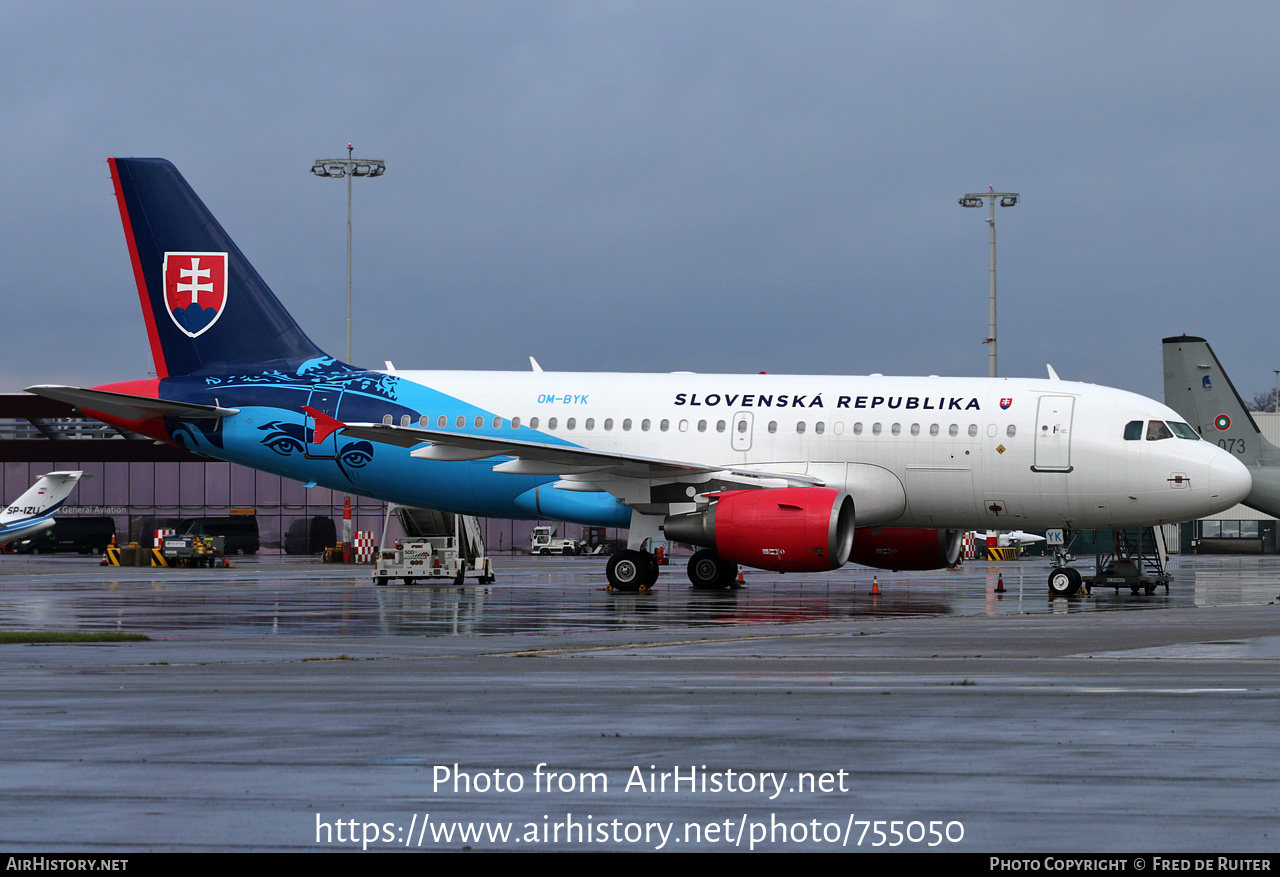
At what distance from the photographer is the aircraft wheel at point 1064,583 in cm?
2822

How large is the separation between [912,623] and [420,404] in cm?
1349

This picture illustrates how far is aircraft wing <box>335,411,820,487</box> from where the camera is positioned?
26531mm

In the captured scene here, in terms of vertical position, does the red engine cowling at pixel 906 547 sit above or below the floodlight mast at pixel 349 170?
below

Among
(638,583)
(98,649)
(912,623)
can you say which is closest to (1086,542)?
(638,583)

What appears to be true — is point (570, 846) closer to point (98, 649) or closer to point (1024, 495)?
point (98, 649)

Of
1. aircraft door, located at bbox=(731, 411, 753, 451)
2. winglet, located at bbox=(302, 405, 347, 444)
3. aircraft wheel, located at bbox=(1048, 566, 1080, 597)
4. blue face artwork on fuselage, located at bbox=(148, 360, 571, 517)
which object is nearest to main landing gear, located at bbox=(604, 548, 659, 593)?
blue face artwork on fuselage, located at bbox=(148, 360, 571, 517)

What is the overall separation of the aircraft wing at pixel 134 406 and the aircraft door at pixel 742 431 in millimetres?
10726

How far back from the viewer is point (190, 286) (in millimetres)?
31844

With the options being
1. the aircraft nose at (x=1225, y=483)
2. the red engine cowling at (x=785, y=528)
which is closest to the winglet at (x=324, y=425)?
the red engine cowling at (x=785, y=528)

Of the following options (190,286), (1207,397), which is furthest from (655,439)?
(1207,397)

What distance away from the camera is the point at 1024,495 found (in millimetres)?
27859

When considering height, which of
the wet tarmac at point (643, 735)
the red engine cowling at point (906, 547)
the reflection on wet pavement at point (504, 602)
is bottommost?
the reflection on wet pavement at point (504, 602)

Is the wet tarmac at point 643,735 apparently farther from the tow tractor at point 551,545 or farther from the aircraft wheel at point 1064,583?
the tow tractor at point 551,545

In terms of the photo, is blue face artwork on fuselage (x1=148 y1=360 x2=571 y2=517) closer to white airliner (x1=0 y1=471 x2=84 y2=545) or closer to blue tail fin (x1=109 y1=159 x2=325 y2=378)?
blue tail fin (x1=109 y1=159 x2=325 y2=378)
